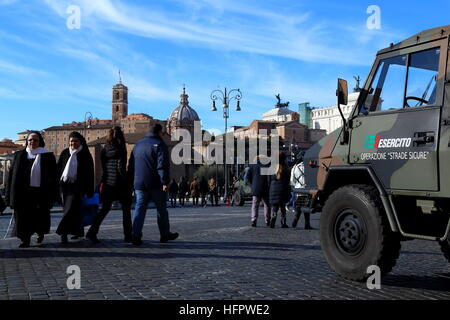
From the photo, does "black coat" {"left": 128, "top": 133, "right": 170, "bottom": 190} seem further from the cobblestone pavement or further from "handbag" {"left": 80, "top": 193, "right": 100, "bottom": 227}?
"handbag" {"left": 80, "top": 193, "right": 100, "bottom": 227}

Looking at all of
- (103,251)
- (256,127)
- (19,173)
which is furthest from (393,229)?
(256,127)

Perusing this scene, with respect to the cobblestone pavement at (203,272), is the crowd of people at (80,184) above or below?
above

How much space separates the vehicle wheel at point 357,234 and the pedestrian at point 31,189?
4891 millimetres

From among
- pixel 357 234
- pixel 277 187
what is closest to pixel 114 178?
pixel 277 187

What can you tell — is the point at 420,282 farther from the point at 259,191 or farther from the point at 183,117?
the point at 183,117

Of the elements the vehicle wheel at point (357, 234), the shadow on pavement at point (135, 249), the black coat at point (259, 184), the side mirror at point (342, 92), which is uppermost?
the side mirror at point (342, 92)

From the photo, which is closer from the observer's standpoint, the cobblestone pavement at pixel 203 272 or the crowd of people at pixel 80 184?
the cobblestone pavement at pixel 203 272

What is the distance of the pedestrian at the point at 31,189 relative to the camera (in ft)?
27.8

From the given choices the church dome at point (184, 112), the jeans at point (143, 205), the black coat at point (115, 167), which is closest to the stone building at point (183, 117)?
the church dome at point (184, 112)

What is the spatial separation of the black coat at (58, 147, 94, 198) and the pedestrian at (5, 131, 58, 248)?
21 centimetres

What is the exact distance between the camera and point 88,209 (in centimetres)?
973

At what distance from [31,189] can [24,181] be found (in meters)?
0.17

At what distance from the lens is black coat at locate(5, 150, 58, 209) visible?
8570mm

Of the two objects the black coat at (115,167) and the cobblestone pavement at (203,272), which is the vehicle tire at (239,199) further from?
the black coat at (115,167)
